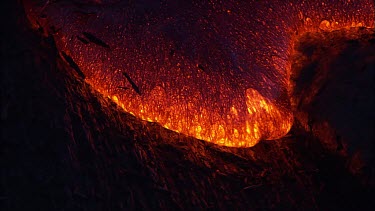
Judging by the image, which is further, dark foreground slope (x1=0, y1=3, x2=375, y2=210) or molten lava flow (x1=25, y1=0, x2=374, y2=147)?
molten lava flow (x1=25, y1=0, x2=374, y2=147)

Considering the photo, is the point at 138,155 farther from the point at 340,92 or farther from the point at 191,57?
the point at 340,92

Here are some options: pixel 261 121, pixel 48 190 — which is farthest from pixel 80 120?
pixel 261 121

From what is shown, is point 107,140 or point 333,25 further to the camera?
point 333,25

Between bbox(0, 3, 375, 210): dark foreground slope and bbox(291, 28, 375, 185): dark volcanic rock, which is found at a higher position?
bbox(291, 28, 375, 185): dark volcanic rock

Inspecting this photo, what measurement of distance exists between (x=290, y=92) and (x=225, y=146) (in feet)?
0.82

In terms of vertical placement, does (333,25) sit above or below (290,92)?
above

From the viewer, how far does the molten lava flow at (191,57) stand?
1029mm

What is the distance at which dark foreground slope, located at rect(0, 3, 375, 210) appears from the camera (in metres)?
0.91

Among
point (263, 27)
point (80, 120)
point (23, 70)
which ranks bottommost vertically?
point (80, 120)

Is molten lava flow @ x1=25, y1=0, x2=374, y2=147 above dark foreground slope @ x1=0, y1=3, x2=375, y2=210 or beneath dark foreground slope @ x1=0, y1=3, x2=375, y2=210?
above

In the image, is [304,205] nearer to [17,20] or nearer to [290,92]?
[290,92]

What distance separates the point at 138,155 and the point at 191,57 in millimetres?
316

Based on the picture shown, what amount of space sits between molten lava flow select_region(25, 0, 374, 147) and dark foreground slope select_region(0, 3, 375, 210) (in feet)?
0.16

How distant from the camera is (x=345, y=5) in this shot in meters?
1.17
